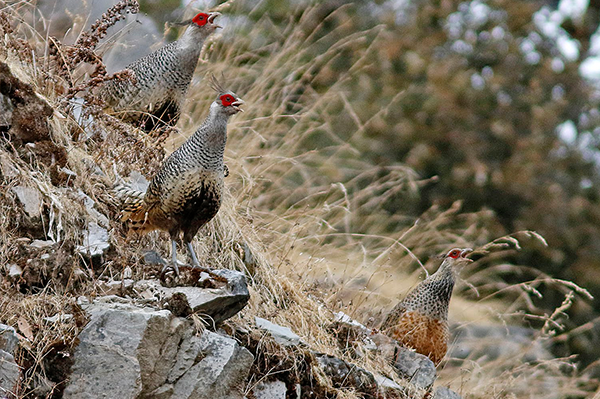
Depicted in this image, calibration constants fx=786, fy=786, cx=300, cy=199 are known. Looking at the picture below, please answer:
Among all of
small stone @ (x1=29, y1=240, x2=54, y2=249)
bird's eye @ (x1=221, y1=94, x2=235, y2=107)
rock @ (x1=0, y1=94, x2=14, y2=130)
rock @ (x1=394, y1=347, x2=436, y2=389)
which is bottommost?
rock @ (x1=394, y1=347, x2=436, y2=389)

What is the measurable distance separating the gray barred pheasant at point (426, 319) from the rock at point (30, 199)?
7.87ft

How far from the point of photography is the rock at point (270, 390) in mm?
4080

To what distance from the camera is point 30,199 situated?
14.0ft

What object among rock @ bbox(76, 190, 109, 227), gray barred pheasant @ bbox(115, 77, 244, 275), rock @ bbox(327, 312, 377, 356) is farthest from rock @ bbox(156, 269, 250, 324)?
rock @ bbox(327, 312, 377, 356)

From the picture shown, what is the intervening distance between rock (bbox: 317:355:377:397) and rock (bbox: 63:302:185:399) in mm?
1037

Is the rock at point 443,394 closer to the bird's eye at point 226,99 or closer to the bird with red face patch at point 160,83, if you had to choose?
the bird's eye at point 226,99

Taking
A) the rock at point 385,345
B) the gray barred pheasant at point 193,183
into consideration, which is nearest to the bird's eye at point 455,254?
the rock at point 385,345

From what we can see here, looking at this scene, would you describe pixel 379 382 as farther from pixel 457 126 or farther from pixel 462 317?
pixel 457 126

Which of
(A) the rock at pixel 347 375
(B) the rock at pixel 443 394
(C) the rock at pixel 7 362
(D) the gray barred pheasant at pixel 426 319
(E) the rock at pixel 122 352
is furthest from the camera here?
(D) the gray barred pheasant at pixel 426 319

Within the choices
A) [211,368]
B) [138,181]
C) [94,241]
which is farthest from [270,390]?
[138,181]

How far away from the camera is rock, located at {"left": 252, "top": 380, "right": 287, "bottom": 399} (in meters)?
4.08

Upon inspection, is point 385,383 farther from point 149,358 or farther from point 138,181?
point 138,181

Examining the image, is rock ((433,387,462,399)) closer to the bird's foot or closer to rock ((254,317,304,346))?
rock ((254,317,304,346))

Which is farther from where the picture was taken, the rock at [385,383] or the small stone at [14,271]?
the rock at [385,383]
